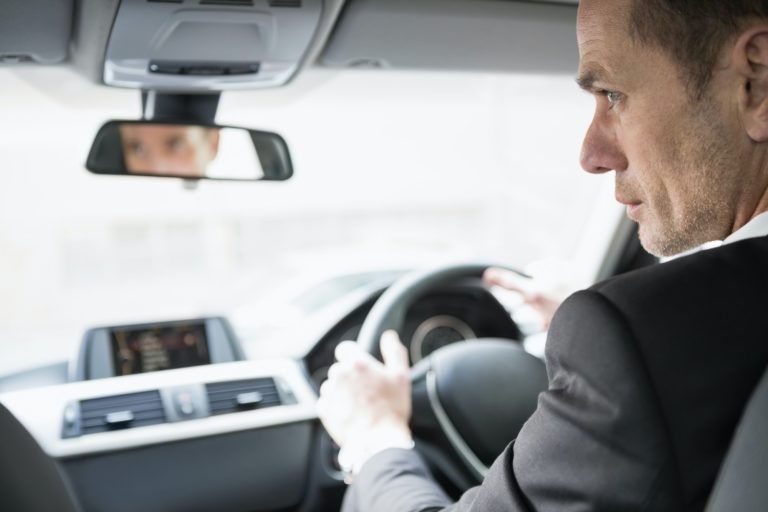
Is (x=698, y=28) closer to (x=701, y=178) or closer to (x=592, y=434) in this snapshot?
(x=701, y=178)

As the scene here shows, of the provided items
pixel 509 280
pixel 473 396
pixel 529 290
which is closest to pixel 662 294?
pixel 473 396

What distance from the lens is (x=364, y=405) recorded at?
87.6 inches

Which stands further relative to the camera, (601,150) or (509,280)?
(509,280)

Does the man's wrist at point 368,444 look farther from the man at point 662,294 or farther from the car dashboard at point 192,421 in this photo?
the car dashboard at point 192,421

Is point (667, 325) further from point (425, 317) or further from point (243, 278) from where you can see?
point (243, 278)

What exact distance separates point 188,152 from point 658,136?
5.23 ft

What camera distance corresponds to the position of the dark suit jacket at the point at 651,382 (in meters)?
1.20

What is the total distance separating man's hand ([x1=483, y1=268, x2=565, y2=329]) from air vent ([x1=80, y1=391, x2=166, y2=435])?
120 cm

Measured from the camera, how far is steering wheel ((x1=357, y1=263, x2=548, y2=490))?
9.02ft

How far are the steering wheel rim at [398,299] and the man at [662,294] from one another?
1.12 meters

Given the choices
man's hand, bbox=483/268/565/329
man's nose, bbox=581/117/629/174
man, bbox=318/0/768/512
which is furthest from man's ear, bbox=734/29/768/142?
man's hand, bbox=483/268/565/329

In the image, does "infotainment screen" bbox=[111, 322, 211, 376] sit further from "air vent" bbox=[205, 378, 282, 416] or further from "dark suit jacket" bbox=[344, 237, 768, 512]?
"dark suit jacket" bbox=[344, 237, 768, 512]

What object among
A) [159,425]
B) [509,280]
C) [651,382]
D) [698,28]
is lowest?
[159,425]

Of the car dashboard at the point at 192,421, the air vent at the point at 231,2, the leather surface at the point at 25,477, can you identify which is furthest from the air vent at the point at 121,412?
the air vent at the point at 231,2
